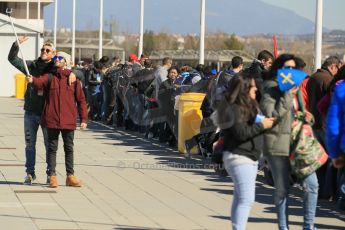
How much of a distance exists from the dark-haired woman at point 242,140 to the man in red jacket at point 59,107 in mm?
4709

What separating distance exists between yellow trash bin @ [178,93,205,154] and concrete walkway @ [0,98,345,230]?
467 millimetres

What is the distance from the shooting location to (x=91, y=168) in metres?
17.3

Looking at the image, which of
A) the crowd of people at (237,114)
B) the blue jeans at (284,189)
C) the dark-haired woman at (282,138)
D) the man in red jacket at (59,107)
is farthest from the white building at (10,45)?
the blue jeans at (284,189)

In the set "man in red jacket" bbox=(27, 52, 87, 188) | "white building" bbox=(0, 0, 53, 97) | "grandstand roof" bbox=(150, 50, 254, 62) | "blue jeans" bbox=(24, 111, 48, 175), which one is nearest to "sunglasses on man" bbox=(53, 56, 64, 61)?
"man in red jacket" bbox=(27, 52, 87, 188)

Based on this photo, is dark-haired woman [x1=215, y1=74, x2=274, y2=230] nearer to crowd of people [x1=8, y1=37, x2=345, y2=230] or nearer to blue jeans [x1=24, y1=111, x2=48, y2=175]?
crowd of people [x1=8, y1=37, x2=345, y2=230]

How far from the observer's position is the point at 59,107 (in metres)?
13.8

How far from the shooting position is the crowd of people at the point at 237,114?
9.44 meters

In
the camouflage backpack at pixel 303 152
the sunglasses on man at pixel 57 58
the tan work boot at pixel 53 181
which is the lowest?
the tan work boot at pixel 53 181

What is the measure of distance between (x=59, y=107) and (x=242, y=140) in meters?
4.90

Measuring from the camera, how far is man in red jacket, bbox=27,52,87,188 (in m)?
13.8

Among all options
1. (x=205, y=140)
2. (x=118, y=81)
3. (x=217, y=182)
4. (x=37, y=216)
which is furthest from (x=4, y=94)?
(x=37, y=216)

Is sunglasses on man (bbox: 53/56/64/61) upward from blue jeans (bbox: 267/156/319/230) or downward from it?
upward

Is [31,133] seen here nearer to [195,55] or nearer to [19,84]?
[19,84]

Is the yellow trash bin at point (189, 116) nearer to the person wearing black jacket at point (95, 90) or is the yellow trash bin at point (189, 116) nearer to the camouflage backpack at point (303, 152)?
the camouflage backpack at point (303, 152)
